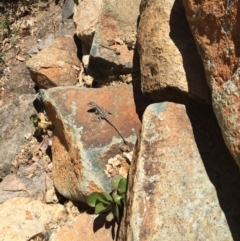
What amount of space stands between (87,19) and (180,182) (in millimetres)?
1659

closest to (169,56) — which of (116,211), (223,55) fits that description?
(223,55)

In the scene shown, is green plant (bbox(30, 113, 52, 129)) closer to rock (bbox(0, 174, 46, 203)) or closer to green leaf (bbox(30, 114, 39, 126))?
green leaf (bbox(30, 114, 39, 126))

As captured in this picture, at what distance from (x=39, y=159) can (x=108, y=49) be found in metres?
0.87

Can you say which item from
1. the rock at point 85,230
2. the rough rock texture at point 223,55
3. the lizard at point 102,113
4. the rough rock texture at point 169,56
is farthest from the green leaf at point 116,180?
the rough rock texture at point 223,55

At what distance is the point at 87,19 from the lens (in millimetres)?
3631

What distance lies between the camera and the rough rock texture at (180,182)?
2.29 meters

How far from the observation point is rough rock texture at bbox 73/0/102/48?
3.56 m

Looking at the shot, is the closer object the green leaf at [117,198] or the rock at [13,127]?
the green leaf at [117,198]

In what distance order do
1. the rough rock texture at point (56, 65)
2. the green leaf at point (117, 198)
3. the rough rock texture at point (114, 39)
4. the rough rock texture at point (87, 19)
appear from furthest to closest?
the rough rock texture at point (56, 65) < the rough rock texture at point (87, 19) < the rough rock texture at point (114, 39) < the green leaf at point (117, 198)

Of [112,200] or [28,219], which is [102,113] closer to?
[112,200]

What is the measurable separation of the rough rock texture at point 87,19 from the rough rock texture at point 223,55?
1291 mm

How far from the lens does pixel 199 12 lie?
2.32m

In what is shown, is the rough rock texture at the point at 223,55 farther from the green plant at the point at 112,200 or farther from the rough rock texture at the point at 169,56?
the green plant at the point at 112,200

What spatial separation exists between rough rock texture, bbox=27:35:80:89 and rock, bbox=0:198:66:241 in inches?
37.9
